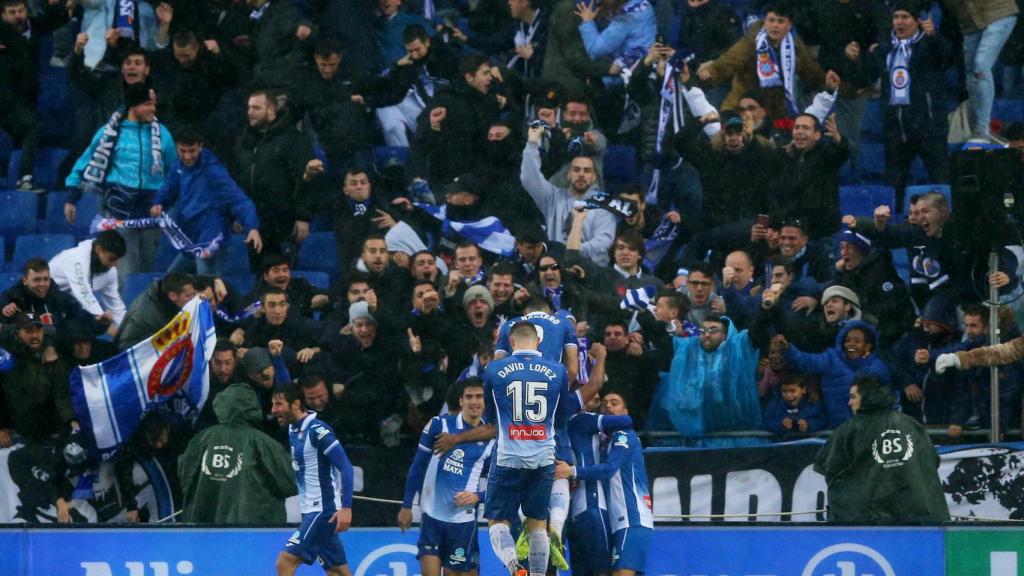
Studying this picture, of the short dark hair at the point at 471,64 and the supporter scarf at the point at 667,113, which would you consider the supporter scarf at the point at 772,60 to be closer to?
the supporter scarf at the point at 667,113

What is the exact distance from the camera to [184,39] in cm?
1870

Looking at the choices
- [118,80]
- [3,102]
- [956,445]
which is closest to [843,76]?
[956,445]

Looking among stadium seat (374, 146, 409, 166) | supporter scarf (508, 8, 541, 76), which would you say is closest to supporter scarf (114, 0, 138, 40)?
stadium seat (374, 146, 409, 166)

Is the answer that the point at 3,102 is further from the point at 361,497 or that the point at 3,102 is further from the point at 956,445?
the point at 956,445

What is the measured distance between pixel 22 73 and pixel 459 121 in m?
4.85

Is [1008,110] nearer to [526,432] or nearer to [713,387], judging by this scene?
[713,387]

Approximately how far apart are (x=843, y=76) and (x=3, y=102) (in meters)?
8.37

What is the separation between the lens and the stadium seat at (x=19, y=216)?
63.8ft

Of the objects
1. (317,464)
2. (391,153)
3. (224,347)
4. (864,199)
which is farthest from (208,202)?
(864,199)

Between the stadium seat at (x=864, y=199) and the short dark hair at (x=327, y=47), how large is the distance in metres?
4.92

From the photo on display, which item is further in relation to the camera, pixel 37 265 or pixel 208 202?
pixel 208 202

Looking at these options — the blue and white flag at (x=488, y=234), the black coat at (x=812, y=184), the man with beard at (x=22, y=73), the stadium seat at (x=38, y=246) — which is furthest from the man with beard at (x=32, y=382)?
the black coat at (x=812, y=184)

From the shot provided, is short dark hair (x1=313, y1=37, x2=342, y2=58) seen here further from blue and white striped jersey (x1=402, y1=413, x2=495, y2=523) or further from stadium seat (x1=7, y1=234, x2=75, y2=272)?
blue and white striped jersey (x1=402, y1=413, x2=495, y2=523)

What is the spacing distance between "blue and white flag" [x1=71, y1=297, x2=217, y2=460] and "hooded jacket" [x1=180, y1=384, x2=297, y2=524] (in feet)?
1.97
